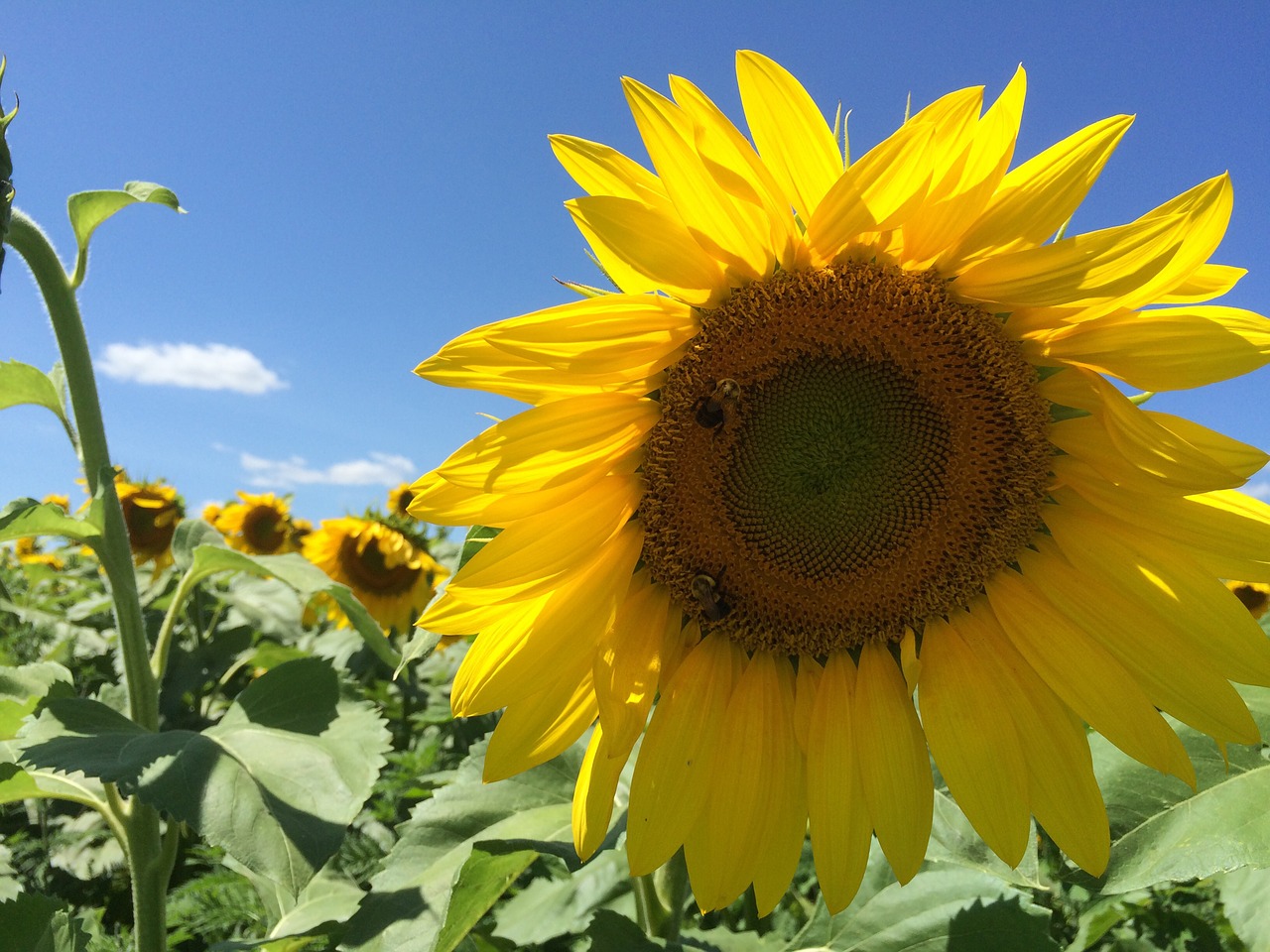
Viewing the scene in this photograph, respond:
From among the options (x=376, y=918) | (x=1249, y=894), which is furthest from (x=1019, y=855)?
(x=376, y=918)

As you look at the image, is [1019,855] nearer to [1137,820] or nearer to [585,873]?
[1137,820]

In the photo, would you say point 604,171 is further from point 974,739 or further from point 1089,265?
point 974,739

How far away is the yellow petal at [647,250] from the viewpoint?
4.17ft

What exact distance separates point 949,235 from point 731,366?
1.31 feet

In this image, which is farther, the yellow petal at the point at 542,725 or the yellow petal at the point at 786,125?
the yellow petal at the point at 542,725

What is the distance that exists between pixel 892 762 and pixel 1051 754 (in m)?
0.26

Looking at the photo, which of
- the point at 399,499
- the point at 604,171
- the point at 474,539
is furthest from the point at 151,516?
the point at 604,171

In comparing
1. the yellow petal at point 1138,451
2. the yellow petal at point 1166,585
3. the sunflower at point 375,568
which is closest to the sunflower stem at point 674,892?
the yellow petal at point 1166,585

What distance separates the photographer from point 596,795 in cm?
148

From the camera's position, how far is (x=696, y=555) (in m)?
1.65

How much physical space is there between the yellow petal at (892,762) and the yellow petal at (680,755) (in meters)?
0.25

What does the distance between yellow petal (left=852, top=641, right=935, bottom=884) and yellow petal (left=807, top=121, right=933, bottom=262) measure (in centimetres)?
80

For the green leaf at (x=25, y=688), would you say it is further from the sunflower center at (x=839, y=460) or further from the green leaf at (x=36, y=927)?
the sunflower center at (x=839, y=460)

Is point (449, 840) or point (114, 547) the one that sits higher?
point (114, 547)
